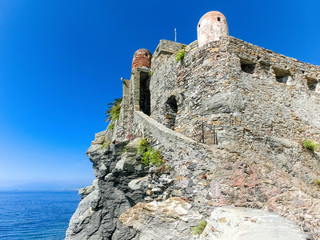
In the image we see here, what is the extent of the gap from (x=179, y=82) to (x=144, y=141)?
9.99 feet

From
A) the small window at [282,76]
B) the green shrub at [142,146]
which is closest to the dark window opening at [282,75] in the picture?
the small window at [282,76]

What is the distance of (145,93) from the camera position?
13234 millimetres

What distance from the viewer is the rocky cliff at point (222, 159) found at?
15.0ft

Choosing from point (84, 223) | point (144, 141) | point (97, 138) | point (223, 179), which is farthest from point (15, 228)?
point (223, 179)

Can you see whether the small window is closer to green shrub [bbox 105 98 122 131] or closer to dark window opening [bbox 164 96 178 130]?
dark window opening [bbox 164 96 178 130]

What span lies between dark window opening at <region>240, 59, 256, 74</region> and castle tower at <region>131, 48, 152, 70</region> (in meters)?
7.75

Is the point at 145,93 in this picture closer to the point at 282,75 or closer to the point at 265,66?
the point at 265,66

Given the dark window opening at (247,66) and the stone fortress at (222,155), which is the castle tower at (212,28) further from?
the dark window opening at (247,66)

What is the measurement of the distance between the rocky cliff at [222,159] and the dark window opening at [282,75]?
0.04m

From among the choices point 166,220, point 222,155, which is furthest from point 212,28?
point 166,220

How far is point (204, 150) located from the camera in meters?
5.32

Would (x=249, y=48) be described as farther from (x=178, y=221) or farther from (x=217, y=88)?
(x=178, y=221)

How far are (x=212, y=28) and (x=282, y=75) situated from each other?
11.3 ft

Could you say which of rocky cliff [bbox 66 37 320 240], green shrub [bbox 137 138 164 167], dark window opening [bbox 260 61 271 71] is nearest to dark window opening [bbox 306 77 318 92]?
rocky cliff [bbox 66 37 320 240]
